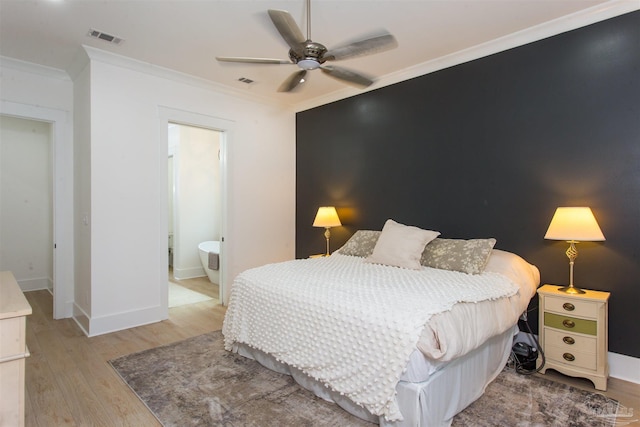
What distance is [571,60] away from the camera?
274cm

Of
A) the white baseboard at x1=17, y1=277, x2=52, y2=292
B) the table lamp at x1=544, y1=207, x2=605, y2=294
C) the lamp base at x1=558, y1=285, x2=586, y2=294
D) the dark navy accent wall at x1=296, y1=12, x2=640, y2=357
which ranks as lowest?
the white baseboard at x1=17, y1=277, x2=52, y2=292

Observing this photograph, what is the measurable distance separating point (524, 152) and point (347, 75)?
5.65ft

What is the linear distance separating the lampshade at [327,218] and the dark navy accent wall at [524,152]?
24 cm

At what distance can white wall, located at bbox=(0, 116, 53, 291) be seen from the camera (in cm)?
489

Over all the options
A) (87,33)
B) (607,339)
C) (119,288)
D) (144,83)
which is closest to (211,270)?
(119,288)

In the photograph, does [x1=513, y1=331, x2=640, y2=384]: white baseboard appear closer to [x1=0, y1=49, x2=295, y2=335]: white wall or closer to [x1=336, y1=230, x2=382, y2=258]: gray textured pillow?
[x1=336, y1=230, x2=382, y2=258]: gray textured pillow

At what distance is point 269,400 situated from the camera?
218 cm

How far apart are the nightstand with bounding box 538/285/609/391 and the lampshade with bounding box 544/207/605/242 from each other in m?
0.42

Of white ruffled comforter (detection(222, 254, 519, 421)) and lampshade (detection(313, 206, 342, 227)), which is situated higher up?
lampshade (detection(313, 206, 342, 227))

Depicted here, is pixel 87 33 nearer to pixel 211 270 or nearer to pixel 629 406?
pixel 211 270

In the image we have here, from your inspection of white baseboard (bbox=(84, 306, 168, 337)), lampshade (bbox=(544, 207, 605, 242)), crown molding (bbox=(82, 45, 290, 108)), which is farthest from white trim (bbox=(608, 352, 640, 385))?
crown molding (bbox=(82, 45, 290, 108))

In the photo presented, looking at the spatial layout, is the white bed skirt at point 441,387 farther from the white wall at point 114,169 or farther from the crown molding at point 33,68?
the crown molding at point 33,68

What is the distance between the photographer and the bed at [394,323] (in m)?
1.72

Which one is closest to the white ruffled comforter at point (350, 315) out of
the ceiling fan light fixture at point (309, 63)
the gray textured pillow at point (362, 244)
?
the gray textured pillow at point (362, 244)
